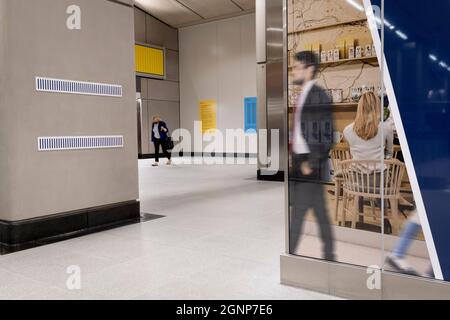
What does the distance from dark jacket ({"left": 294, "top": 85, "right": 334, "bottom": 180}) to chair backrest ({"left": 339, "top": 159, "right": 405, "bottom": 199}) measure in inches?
5.7

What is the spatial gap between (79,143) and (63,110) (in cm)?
40

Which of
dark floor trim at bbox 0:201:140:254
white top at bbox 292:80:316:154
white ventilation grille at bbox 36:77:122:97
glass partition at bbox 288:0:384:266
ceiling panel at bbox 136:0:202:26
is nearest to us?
glass partition at bbox 288:0:384:266

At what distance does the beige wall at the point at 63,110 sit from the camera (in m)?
4.05

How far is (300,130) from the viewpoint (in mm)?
2840

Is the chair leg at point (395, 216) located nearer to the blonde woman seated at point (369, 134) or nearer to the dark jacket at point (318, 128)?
the blonde woman seated at point (369, 134)

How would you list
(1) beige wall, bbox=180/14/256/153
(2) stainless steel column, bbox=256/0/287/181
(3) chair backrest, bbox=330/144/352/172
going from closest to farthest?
(3) chair backrest, bbox=330/144/352/172 → (2) stainless steel column, bbox=256/0/287/181 → (1) beige wall, bbox=180/14/256/153

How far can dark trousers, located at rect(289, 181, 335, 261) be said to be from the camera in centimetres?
278

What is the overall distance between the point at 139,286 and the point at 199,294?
459 mm

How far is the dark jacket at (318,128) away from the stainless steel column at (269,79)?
6013mm

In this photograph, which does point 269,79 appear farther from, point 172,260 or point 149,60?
point 149,60

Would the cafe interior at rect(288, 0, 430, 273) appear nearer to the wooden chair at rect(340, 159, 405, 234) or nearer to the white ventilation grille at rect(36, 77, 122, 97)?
the wooden chair at rect(340, 159, 405, 234)

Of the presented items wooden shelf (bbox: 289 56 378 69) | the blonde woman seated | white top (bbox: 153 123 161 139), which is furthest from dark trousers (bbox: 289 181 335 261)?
white top (bbox: 153 123 161 139)

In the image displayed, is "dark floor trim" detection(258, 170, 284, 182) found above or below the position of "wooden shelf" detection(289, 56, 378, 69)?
below

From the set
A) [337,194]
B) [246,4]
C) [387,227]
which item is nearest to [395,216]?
[387,227]
